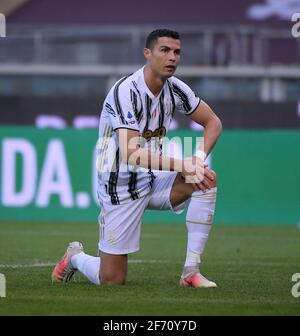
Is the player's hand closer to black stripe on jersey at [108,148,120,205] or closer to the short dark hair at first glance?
black stripe on jersey at [108,148,120,205]

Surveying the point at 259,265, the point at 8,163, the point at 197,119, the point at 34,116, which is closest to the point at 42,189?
the point at 8,163

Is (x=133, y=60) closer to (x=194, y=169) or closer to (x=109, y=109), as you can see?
(x=109, y=109)

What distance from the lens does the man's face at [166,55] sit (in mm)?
8734

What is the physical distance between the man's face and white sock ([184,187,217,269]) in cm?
93

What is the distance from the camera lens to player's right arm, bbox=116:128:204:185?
8.52 meters

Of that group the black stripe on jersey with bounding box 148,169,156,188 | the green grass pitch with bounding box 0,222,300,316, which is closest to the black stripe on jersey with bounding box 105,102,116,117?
the black stripe on jersey with bounding box 148,169,156,188

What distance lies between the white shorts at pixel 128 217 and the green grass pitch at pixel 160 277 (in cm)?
32

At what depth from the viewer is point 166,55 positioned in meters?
8.76

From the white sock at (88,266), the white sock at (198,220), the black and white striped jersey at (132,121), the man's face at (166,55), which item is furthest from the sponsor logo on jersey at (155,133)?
the white sock at (88,266)

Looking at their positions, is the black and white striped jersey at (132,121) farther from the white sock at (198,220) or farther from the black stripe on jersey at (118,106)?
the white sock at (198,220)
